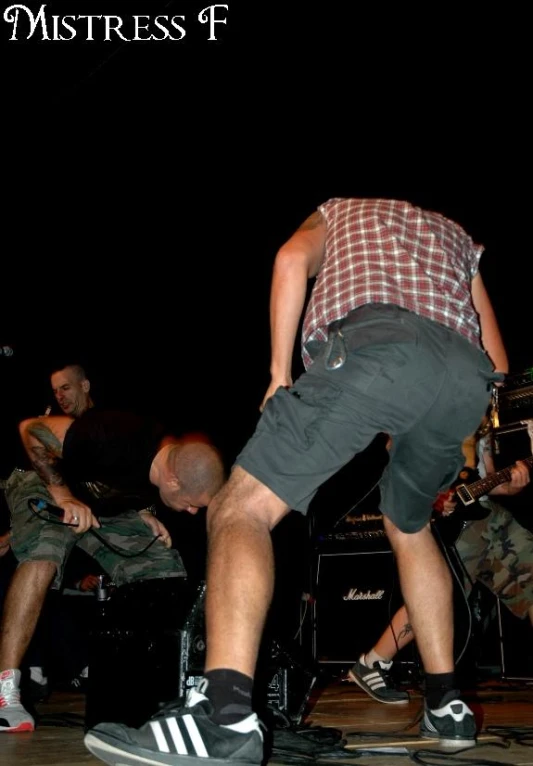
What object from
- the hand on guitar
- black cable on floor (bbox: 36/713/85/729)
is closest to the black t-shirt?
black cable on floor (bbox: 36/713/85/729)

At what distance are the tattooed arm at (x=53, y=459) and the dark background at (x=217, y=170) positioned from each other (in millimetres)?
1448

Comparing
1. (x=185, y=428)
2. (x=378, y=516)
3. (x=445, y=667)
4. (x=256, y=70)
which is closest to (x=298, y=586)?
(x=378, y=516)

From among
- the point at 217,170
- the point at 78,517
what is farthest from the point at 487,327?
the point at 217,170

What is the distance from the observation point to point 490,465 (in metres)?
5.34

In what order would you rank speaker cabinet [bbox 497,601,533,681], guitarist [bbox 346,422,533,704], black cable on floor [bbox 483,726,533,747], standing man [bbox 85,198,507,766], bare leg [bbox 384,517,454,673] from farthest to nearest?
speaker cabinet [bbox 497,601,533,681] → guitarist [bbox 346,422,533,704] → bare leg [bbox 384,517,454,673] → black cable on floor [bbox 483,726,533,747] → standing man [bbox 85,198,507,766]

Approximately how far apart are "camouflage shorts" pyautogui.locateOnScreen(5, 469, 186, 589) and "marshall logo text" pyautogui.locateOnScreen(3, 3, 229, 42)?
3.35m

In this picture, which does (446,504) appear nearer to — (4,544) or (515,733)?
(515,733)

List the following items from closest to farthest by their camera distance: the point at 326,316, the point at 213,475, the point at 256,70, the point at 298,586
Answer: the point at 326,316 < the point at 213,475 < the point at 256,70 < the point at 298,586

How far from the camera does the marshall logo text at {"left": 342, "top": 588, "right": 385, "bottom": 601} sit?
625 cm

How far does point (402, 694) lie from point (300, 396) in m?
2.80

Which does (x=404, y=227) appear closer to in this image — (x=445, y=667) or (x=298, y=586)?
(x=445, y=667)

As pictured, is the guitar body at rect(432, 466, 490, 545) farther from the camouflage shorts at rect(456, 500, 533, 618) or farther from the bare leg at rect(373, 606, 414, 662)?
the bare leg at rect(373, 606, 414, 662)

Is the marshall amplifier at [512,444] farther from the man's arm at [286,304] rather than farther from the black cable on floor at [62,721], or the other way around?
the man's arm at [286,304]

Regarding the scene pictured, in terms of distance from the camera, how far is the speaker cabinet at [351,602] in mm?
6238
